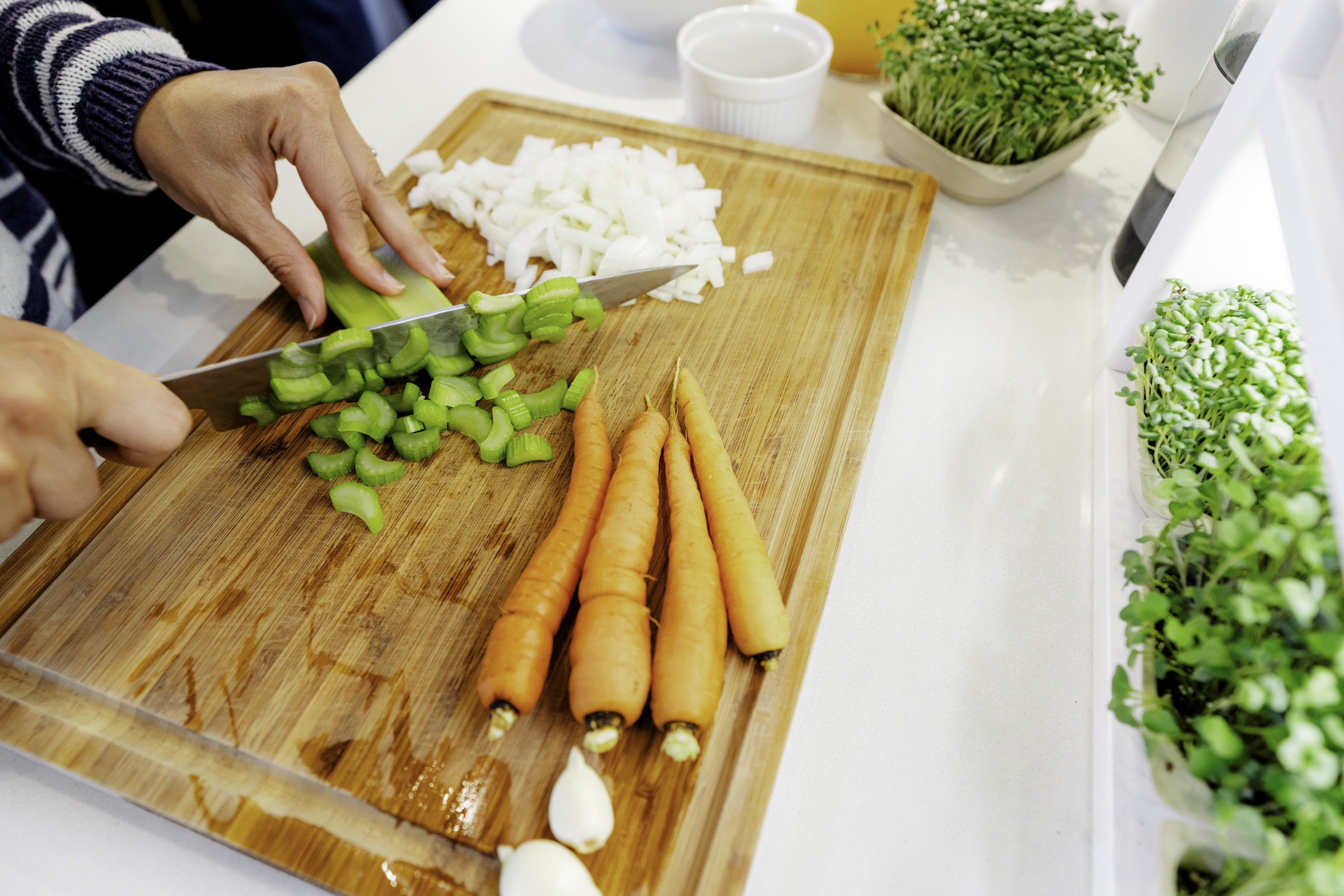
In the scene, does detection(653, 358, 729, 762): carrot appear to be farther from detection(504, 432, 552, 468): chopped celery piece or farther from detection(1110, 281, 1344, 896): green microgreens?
detection(1110, 281, 1344, 896): green microgreens

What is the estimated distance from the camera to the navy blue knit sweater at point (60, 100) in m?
1.36

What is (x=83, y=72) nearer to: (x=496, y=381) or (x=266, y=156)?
(x=266, y=156)

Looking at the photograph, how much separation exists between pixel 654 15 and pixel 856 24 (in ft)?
A: 1.80

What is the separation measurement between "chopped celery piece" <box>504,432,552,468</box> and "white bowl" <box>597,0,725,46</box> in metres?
1.41

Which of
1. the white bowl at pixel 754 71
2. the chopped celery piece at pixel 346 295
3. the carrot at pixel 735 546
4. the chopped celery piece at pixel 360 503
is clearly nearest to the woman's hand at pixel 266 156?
the chopped celery piece at pixel 346 295

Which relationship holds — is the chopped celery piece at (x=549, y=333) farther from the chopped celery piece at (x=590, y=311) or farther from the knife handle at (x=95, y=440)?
the knife handle at (x=95, y=440)

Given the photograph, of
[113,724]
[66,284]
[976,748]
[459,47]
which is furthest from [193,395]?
[459,47]

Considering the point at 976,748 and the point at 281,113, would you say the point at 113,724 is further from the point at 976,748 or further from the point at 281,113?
the point at 976,748

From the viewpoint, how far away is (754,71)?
1.87 m

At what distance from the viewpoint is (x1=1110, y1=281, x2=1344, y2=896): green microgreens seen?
2.07 feet

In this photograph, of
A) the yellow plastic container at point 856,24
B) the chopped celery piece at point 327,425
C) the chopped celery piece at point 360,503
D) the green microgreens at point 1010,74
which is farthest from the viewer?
the yellow plastic container at point 856,24

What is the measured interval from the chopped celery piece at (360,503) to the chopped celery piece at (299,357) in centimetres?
21

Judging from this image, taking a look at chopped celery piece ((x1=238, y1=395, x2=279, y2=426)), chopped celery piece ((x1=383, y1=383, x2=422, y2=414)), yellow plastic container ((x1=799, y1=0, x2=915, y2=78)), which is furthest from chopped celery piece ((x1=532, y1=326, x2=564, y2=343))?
yellow plastic container ((x1=799, y1=0, x2=915, y2=78))

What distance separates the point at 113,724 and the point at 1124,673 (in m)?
1.25
